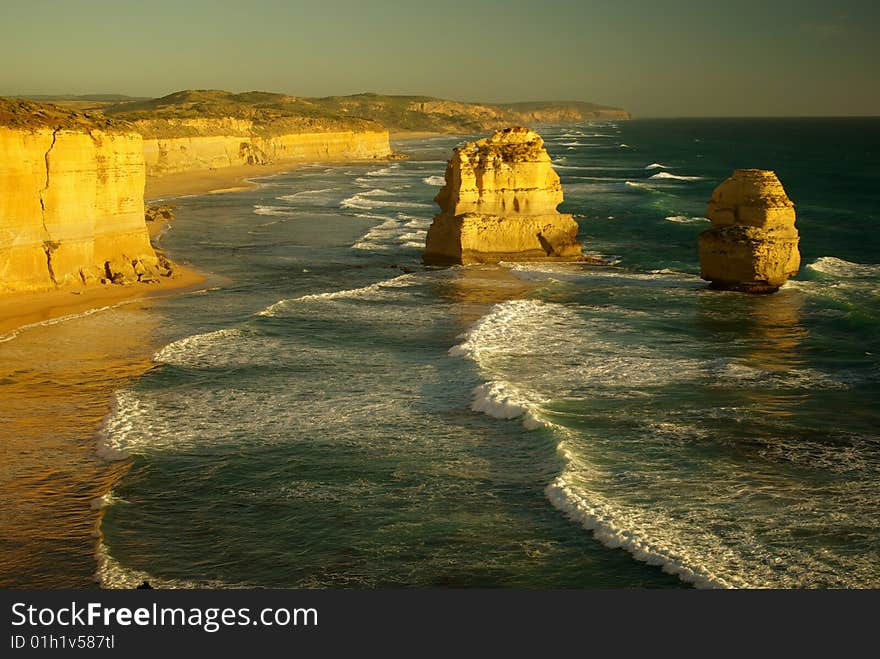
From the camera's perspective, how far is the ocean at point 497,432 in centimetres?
1272

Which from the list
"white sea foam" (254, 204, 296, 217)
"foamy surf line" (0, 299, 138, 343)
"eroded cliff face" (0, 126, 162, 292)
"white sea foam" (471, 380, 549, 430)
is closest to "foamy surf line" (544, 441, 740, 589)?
"white sea foam" (471, 380, 549, 430)

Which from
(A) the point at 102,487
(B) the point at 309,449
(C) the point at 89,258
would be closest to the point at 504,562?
(B) the point at 309,449

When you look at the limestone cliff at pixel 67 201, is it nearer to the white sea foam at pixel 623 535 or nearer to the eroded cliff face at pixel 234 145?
the white sea foam at pixel 623 535

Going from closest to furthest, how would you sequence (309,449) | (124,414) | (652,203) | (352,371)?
(309,449) → (124,414) → (352,371) → (652,203)

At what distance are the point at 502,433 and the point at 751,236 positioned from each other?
15019 mm

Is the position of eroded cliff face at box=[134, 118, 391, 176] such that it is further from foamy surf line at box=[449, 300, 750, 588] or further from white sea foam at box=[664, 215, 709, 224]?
foamy surf line at box=[449, 300, 750, 588]

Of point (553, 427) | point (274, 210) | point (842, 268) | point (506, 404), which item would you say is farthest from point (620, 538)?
point (274, 210)

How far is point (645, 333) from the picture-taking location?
82.5ft

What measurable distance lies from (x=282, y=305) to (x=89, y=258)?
23.0 feet

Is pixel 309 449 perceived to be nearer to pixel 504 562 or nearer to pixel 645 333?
pixel 504 562

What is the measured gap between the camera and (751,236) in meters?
29.2

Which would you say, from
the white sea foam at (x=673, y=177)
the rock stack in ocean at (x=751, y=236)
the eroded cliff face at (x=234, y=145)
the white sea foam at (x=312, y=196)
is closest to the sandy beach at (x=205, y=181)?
the eroded cliff face at (x=234, y=145)

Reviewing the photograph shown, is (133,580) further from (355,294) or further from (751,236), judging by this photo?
(751,236)

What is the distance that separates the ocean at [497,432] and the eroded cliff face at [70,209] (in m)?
3.14
